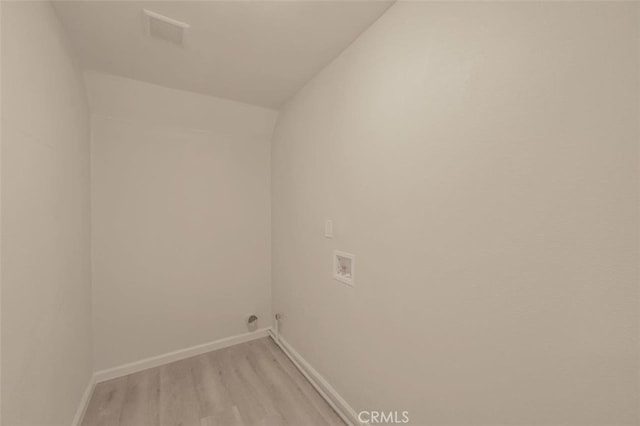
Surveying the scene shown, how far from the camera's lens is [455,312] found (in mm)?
937

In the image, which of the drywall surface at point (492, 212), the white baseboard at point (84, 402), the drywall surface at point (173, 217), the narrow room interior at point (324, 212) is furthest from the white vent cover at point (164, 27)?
the white baseboard at point (84, 402)

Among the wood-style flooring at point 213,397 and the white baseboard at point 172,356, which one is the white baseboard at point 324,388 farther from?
the white baseboard at point 172,356

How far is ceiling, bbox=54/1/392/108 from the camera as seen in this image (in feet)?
3.86

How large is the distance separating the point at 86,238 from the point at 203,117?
1.33 m

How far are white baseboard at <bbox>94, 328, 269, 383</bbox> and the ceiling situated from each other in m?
2.32

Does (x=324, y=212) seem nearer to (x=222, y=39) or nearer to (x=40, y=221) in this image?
(x=222, y=39)

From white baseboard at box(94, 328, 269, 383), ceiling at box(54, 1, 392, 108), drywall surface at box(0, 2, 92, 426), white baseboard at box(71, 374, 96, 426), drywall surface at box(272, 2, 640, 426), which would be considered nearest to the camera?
drywall surface at box(272, 2, 640, 426)

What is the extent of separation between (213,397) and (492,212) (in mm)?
2105

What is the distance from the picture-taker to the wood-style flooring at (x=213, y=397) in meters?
1.50

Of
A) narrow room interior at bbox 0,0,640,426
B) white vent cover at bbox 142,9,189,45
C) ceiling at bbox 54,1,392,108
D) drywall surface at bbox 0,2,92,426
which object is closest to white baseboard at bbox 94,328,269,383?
narrow room interior at bbox 0,0,640,426

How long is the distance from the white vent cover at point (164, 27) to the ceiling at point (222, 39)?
0.09ft

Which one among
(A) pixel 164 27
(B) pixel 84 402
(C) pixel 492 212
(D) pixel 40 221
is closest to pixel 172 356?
(B) pixel 84 402

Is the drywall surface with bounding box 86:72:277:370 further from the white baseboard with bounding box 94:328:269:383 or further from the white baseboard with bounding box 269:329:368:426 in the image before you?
the white baseboard with bounding box 269:329:368:426

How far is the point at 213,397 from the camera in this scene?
168cm
